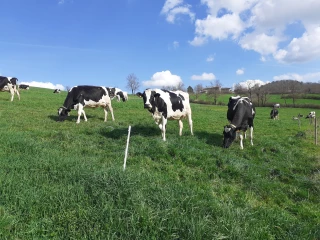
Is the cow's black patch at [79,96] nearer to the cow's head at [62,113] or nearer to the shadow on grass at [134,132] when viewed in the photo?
the cow's head at [62,113]

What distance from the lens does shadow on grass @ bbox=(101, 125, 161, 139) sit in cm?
1247

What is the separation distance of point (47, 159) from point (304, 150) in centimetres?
1078

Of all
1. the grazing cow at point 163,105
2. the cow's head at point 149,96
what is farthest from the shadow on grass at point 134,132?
the cow's head at point 149,96

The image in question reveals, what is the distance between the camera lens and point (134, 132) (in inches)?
528

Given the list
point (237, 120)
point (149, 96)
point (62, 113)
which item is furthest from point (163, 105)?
point (62, 113)

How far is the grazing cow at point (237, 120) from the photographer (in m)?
11.6

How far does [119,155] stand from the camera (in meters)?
8.90

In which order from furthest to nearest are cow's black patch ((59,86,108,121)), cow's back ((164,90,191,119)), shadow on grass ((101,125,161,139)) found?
cow's black patch ((59,86,108,121))
cow's back ((164,90,191,119))
shadow on grass ((101,125,161,139))

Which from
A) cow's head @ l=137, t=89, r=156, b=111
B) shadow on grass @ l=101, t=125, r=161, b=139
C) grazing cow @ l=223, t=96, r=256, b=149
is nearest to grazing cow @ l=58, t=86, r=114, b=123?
shadow on grass @ l=101, t=125, r=161, b=139

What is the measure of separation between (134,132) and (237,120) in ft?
16.0

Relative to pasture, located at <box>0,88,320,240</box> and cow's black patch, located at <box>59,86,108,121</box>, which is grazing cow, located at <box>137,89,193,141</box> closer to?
pasture, located at <box>0,88,320,240</box>

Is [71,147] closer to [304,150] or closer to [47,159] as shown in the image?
[47,159]

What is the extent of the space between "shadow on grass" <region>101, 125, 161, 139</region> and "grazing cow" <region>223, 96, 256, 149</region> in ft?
11.0

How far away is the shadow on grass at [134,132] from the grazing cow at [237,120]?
335 centimetres
